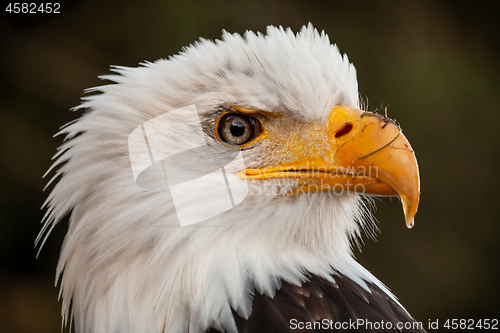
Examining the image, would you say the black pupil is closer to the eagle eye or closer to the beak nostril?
the eagle eye

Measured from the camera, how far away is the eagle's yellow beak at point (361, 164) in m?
1.09

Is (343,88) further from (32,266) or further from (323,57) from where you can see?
(32,266)

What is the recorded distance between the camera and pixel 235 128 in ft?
4.01

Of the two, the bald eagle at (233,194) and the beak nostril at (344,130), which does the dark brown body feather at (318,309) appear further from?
the beak nostril at (344,130)

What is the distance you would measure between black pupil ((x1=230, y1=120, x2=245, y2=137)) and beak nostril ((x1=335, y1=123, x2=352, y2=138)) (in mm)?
267

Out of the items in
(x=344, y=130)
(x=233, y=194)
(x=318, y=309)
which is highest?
(x=344, y=130)

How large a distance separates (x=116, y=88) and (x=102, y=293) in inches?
23.9

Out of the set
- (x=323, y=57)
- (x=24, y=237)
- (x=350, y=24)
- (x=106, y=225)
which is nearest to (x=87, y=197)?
(x=106, y=225)

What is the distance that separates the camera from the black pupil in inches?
48.2

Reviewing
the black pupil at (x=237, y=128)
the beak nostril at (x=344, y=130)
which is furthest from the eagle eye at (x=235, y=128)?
the beak nostril at (x=344, y=130)

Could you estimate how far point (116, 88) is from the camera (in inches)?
52.3

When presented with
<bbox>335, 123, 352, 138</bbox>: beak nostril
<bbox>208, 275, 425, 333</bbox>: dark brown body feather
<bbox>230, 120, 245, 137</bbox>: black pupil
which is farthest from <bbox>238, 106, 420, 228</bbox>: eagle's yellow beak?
<bbox>208, 275, 425, 333</bbox>: dark brown body feather

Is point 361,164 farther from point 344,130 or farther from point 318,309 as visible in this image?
point 318,309

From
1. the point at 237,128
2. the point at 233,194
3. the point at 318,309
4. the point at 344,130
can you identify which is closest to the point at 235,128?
the point at 237,128
